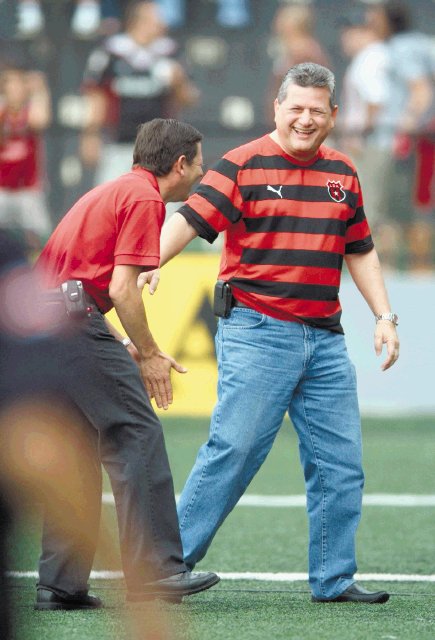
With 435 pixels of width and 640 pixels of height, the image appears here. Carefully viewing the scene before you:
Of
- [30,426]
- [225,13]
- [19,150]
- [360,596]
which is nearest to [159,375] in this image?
[360,596]

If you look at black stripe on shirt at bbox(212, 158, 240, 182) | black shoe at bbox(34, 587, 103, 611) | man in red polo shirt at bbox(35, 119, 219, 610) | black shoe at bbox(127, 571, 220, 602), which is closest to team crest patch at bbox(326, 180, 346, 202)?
black stripe on shirt at bbox(212, 158, 240, 182)

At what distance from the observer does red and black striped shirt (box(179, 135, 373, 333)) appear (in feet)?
17.1

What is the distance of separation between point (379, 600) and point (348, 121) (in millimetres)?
6898

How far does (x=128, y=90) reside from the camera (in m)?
11.7

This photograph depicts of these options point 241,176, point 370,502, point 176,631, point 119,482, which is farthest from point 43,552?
point 370,502

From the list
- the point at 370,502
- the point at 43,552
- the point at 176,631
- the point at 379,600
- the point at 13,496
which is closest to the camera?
the point at 13,496

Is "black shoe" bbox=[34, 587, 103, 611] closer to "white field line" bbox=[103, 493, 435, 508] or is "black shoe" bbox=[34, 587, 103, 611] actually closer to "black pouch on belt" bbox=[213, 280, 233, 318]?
"black pouch on belt" bbox=[213, 280, 233, 318]

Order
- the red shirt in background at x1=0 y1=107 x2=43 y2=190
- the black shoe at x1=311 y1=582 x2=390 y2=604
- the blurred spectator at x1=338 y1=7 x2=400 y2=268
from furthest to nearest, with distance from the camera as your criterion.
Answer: the red shirt in background at x1=0 y1=107 x2=43 y2=190 < the blurred spectator at x1=338 y1=7 x2=400 y2=268 < the black shoe at x1=311 y1=582 x2=390 y2=604

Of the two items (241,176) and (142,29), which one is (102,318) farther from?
(142,29)

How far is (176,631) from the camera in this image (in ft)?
14.8

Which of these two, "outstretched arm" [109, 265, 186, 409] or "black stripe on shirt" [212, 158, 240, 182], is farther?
"black stripe on shirt" [212, 158, 240, 182]

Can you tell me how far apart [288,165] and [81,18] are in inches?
321

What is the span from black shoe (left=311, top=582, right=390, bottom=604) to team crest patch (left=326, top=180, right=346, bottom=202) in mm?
1430

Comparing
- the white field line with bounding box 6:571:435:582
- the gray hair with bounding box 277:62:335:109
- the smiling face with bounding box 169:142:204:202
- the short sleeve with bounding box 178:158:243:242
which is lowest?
the white field line with bounding box 6:571:435:582
